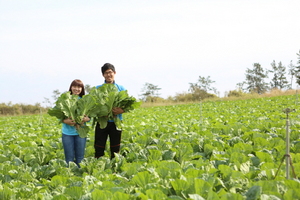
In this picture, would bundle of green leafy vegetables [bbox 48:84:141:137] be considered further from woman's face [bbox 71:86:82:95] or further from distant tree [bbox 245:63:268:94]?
distant tree [bbox 245:63:268:94]

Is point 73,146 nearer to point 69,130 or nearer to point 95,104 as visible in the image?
point 69,130

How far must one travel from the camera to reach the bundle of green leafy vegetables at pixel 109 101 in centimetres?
348

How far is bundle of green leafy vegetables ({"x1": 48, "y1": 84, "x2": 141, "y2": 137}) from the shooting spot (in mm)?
3365

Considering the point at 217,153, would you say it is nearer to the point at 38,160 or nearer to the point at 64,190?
the point at 64,190

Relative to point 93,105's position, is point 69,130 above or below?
below

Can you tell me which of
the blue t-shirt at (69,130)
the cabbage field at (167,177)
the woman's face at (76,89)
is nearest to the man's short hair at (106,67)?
the woman's face at (76,89)

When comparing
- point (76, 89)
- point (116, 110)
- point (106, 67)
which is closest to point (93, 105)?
point (116, 110)

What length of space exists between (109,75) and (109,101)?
1.43 ft

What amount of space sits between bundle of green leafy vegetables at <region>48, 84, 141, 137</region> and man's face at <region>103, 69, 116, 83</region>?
220 mm

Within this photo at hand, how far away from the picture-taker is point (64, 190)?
2.63 metres

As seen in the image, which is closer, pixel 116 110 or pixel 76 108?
pixel 76 108

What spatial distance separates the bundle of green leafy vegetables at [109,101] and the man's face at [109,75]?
8.7 inches

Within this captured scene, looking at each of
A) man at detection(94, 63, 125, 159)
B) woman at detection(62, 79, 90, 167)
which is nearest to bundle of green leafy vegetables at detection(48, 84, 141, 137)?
man at detection(94, 63, 125, 159)

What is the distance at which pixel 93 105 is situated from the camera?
345 cm
